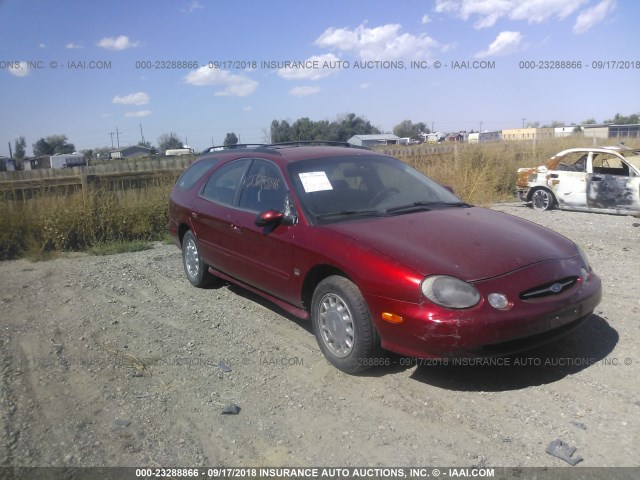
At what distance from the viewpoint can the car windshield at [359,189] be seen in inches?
181

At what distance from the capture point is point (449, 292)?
3.48m

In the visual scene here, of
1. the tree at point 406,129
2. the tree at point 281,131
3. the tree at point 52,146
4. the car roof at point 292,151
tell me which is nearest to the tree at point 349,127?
the tree at point 281,131

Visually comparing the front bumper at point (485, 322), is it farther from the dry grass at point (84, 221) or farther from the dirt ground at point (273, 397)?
the dry grass at point (84, 221)

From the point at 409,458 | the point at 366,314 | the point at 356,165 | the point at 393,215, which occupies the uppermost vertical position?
the point at 356,165

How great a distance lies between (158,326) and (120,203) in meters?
5.53

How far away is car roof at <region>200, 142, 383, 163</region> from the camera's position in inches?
203

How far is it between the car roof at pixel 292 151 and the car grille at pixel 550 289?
89.8 inches

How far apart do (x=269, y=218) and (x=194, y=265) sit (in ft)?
7.47

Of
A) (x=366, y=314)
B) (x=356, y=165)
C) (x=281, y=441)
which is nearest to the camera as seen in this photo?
(x=281, y=441)

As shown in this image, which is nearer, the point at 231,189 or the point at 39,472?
the point at 39,472

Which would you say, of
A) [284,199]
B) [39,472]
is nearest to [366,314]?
[284,199]

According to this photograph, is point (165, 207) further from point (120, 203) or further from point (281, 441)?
point (281, 441)

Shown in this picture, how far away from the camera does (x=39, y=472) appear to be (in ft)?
9.72

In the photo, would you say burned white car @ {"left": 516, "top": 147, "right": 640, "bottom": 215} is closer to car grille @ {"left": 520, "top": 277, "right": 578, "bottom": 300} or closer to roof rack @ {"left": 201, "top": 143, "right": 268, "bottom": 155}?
roof rack @ {"left": 201, "top": 143, "right": 268, "bottom": 155}
